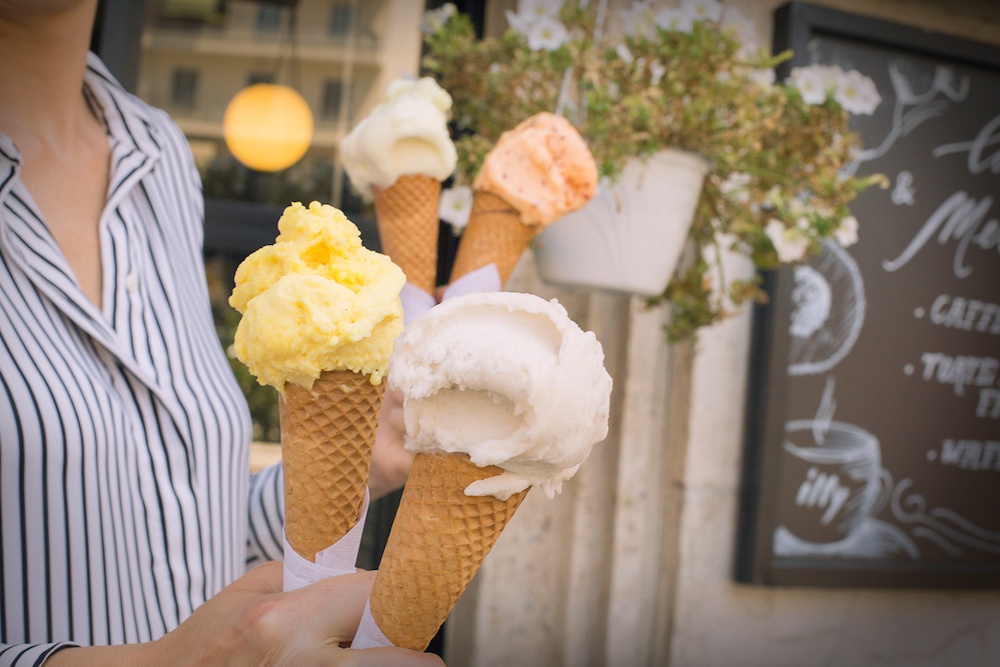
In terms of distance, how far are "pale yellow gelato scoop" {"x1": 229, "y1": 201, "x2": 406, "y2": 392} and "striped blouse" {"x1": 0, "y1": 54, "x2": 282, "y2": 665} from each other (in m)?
0.48

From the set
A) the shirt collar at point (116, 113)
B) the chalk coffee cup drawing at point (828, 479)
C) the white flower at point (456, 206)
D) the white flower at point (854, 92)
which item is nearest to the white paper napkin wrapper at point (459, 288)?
the white flower at point (456, 206)

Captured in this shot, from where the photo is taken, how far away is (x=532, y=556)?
2670mm

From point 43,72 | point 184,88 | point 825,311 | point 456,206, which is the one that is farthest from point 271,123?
point 825,311

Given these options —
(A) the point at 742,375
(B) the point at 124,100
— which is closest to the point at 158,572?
(B) the point at 124,100

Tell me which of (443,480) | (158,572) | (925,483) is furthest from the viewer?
(925,483)

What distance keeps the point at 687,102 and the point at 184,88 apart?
202 centimetres

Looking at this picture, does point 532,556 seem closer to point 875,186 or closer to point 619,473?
point 619,473

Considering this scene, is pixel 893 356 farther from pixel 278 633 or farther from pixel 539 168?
pixel 278 633

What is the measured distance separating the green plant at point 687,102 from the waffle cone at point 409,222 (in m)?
0.34

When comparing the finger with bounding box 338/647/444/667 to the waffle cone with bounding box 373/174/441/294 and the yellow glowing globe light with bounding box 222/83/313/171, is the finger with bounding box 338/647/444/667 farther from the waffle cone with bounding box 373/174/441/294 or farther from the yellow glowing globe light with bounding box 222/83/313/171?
the yellow glowing globe light with bounding box 222/83/313/171

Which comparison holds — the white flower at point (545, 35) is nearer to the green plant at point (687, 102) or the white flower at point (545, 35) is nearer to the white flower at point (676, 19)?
the green plant at point (687, 102)

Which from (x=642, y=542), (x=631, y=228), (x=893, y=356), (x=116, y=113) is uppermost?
(x=116, y=113)

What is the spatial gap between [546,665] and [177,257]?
1927 millimetres

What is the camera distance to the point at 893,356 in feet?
9.78
